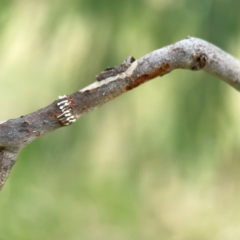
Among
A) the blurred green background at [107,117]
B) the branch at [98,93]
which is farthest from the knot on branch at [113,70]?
the blurred green background at [107,117]

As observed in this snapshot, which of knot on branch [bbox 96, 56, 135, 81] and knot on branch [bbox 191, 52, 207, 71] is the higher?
knot on branch [bbox 191, 52, 207, 71]

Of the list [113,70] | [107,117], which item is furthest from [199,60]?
[107,117]

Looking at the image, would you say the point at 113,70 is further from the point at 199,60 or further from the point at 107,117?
the point at 107,117

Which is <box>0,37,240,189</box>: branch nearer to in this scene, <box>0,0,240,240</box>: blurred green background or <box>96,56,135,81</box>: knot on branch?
<box>96,56,135,81</box>: knot on branch

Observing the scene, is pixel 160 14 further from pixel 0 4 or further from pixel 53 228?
pixel 53 228

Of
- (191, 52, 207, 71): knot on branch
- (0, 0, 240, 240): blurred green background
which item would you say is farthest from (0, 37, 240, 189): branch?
(0, 0, 240, 240): blurred green background

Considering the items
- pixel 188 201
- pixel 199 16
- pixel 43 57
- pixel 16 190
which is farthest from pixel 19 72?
pixel 188 201
